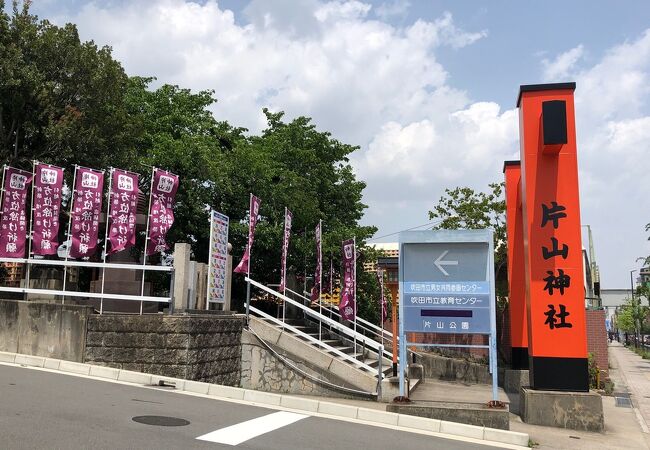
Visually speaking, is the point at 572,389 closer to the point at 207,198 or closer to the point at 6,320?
the point at 6,320

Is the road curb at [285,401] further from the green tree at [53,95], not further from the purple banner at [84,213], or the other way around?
the green tree at [53,95]

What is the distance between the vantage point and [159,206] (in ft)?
47.3

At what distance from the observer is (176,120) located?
23828mm

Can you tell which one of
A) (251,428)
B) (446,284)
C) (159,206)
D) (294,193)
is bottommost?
(251,428)

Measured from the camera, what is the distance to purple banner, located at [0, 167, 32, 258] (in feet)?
45.5

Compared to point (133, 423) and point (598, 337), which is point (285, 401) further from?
point (598, 337)

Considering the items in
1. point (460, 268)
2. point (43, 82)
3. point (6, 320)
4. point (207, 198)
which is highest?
point (43, 82)

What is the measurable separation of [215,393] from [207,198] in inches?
456

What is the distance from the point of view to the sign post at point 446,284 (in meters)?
10.6

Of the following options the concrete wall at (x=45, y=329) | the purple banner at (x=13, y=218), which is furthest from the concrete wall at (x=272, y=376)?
the purple banner at (x=13, y=218)

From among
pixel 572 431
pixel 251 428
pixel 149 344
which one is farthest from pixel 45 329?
pixel 572 431

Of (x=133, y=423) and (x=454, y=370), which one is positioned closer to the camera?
(x=133, y=423)

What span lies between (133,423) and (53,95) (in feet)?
49.2

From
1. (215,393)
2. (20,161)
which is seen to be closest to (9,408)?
(215,393)
